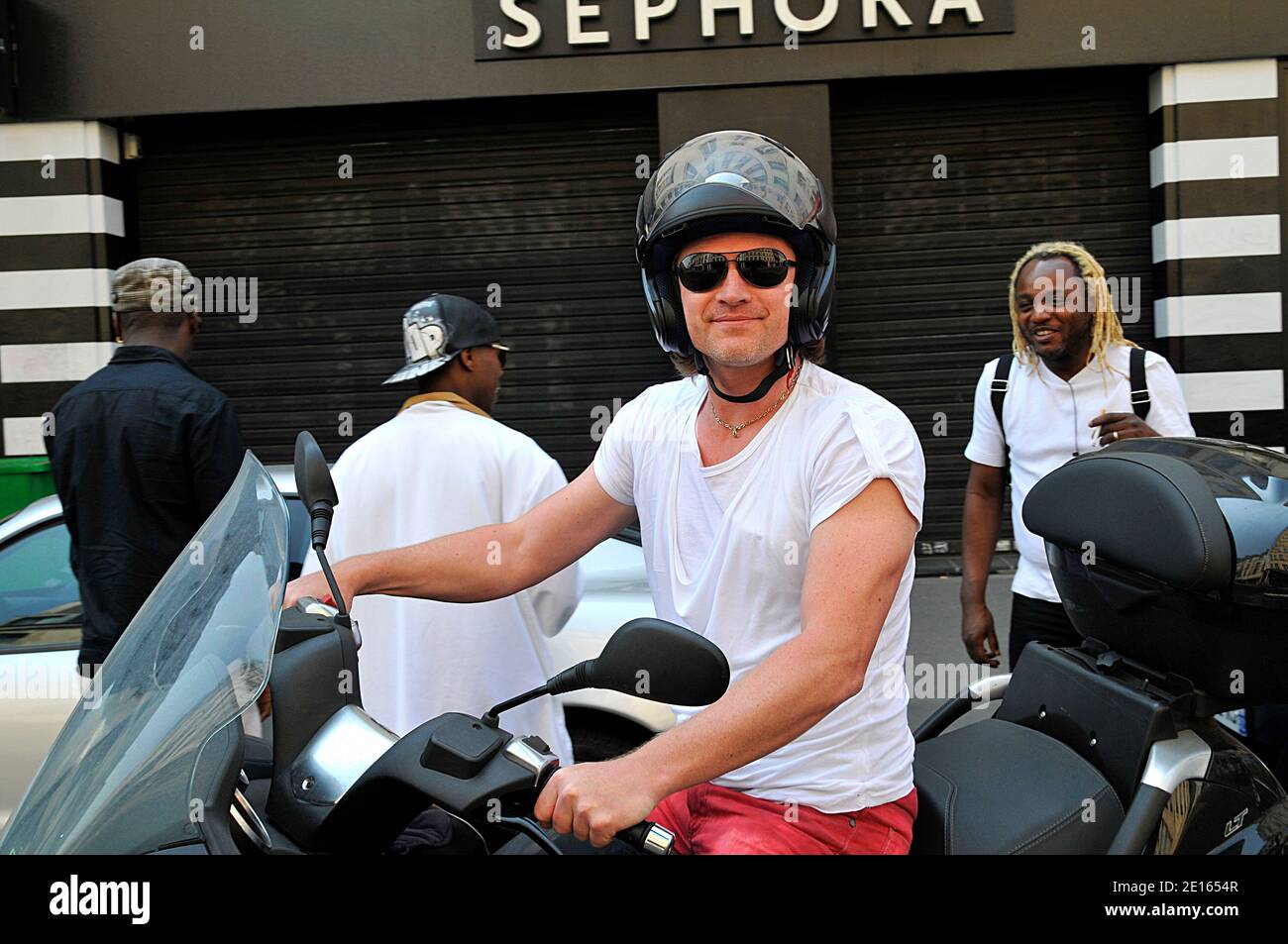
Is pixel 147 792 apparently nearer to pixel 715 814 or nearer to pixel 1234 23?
pixel 715 814

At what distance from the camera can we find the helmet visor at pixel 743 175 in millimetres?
1825

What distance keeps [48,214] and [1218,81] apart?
8.42 m

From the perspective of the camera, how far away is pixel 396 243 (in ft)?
29.7

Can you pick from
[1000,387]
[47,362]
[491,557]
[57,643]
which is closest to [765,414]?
[491,557]

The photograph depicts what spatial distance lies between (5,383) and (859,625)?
8649 mm

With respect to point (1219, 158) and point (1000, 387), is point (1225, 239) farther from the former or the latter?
point (1000, 387)

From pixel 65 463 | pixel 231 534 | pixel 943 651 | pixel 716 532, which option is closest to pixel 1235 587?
pixel 716 532

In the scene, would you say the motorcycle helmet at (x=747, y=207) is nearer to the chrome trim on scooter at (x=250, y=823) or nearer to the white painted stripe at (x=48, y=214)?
the chrome trim on scooter at (x=250, y=823)

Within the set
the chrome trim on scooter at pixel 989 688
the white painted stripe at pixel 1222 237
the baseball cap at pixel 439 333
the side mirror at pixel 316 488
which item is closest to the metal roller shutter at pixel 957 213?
the white painted stripe at pixel 1222 237

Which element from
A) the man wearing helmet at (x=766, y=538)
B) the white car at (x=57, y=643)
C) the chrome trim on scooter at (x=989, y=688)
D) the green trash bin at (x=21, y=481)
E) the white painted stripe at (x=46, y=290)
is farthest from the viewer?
the white painted stripe at (x=46, y=290)

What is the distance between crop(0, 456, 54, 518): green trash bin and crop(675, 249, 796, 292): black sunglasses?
6.68 m

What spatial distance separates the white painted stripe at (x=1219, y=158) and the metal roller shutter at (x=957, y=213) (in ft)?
1.17

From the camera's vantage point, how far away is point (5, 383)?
28.5 feet

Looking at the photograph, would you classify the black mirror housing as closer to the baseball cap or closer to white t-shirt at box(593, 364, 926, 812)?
white t-shirt at box(593, 364, 926, 812)
